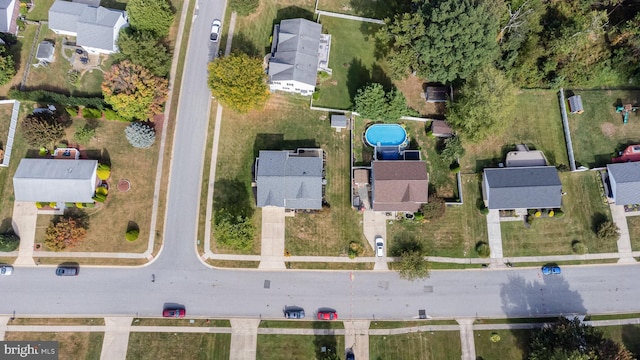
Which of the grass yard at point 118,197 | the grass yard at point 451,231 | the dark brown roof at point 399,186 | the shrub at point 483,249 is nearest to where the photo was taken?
the dark brown roof at point 399,186

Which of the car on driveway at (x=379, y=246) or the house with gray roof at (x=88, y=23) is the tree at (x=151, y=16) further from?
the car on driveway at (x=379, y=246)

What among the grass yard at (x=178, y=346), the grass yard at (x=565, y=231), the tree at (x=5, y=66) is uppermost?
the tree at (x=5, y=66)

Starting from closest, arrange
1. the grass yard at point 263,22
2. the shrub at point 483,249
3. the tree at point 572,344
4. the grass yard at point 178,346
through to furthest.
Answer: the tree at point 572,344 → the grass yard at point 178,346 → the shrub at point 483,249 → the grass yard at point 263,22

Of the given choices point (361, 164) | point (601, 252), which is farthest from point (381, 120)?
point (601, 252)

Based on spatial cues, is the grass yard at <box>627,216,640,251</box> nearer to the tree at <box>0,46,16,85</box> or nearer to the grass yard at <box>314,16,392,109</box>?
the grass yard at <box>314,16,392,109</box>

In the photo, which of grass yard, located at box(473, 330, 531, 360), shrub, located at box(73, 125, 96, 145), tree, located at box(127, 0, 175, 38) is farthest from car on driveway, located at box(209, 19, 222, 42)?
grass yard, located at box(473, 330, 531, 360)

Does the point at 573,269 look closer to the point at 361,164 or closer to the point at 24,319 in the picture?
the point at 361,164

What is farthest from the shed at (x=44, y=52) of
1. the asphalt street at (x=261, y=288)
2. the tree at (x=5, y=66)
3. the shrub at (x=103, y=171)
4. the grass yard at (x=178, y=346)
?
the grass yard at (x=178, y=346)
